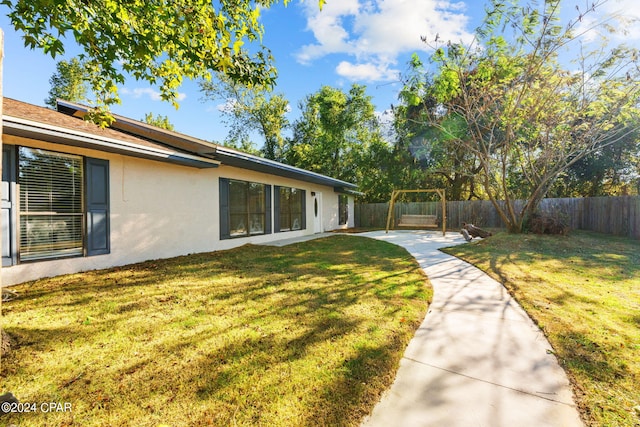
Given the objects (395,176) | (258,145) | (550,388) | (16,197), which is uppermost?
(258,145)

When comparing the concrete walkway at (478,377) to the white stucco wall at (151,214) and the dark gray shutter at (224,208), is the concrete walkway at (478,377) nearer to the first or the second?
the white stucco wall at (151,214)

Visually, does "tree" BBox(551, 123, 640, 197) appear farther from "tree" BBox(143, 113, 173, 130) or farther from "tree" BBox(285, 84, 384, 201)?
"tree" BBox(143, 113, 173, 130)

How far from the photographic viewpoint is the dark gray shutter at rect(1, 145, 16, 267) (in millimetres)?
4363

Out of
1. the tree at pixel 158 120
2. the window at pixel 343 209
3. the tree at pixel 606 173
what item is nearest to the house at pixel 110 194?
the window at pixel 343 209

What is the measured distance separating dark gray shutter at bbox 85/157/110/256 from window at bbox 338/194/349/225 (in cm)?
1165

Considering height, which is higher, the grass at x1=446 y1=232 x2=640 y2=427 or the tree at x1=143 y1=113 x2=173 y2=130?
the tree at x1=143 y1=113 x2=173 y2=130

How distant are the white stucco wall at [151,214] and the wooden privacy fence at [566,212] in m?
11.1

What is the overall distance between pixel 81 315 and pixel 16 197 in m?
2.70

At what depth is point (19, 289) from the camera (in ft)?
14.0

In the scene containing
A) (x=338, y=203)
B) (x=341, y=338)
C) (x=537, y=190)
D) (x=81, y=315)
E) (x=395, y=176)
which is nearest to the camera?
(x=341, y=338)

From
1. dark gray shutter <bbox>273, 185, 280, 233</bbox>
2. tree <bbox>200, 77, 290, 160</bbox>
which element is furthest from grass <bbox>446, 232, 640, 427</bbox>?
tree <bbox>200, 77, 290, 160</bbox>

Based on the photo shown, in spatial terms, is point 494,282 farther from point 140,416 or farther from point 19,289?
point 19,289

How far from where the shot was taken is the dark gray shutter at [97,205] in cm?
536

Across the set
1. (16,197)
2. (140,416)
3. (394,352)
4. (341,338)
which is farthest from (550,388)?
(16,197)
